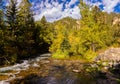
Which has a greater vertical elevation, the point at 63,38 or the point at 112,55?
the point at 63,38

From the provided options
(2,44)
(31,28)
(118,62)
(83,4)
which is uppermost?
(83,4)

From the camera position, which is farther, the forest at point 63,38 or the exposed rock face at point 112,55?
the forest at point 63,38

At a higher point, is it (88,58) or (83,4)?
(83,4)

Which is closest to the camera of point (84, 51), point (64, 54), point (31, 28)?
point (84, 51)

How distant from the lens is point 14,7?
45844 millimetres

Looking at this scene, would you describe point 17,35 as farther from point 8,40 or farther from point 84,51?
point 84,51

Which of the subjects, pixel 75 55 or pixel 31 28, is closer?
pixel 75 55

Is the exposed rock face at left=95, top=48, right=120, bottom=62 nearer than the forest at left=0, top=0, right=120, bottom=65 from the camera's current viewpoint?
Yes

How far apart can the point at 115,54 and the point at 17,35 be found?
73.9 ft

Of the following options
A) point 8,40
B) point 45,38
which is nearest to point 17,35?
point 8,40

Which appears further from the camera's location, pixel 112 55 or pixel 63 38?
pixel 63 38

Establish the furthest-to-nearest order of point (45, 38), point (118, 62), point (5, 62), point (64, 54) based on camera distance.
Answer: point (45, 38), point (64, 54), point (5, 62), point (118, 62)

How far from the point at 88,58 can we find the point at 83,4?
529 inches

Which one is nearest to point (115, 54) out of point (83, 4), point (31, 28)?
point (83, 4)
